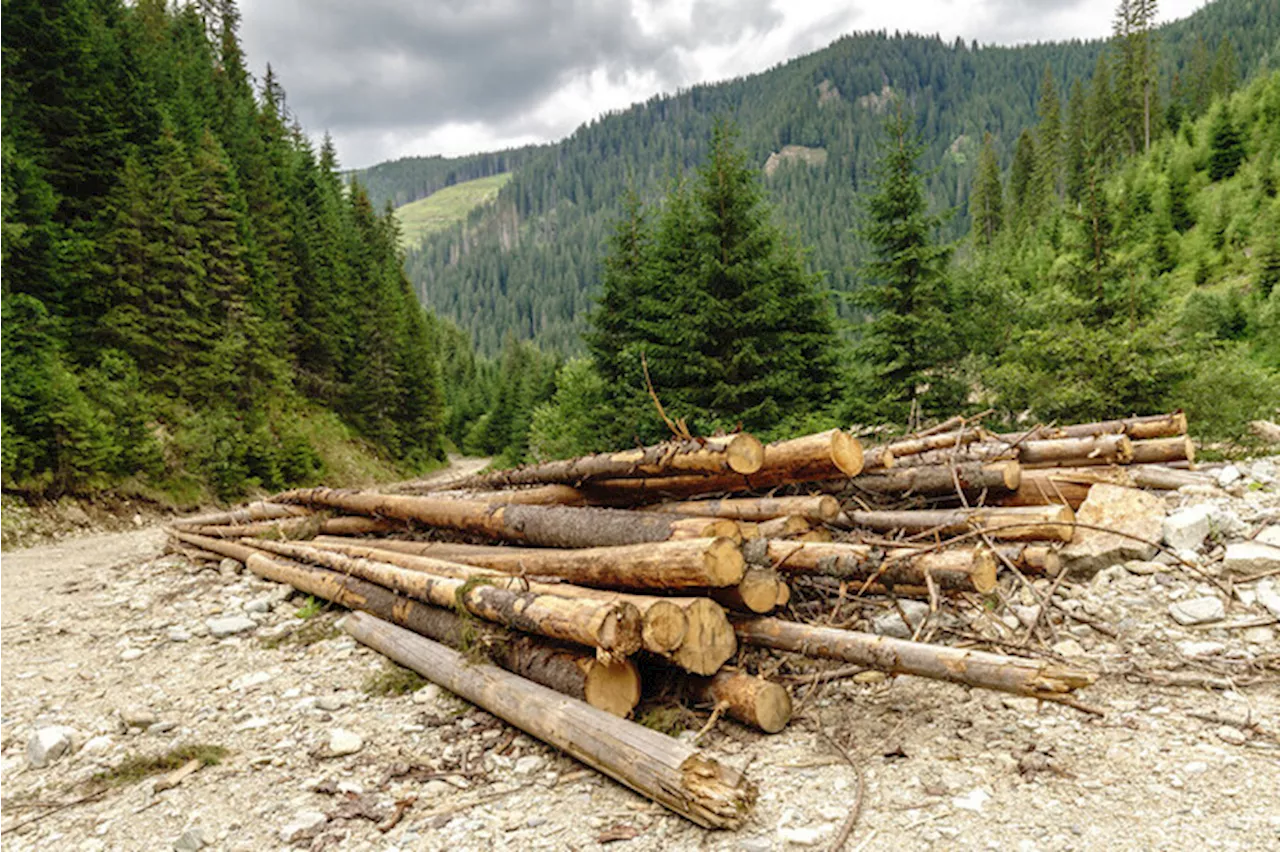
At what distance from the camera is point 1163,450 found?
7742 mm

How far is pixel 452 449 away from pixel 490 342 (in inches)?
4516

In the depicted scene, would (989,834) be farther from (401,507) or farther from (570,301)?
(570,301)

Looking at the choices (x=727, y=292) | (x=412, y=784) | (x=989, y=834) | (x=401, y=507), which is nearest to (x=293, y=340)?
(x=727, y=292)

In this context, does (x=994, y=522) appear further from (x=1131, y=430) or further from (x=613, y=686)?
(x=1131, y=430)

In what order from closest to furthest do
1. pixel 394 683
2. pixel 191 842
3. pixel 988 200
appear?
pixel 191 842 < pixel 394 683 < pixel 988 200

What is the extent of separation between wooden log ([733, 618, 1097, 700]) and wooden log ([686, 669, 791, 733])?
0.34m

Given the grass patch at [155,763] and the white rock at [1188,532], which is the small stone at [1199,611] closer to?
the white rock at [1188,532]

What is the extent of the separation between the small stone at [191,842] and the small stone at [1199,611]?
6.65 meters

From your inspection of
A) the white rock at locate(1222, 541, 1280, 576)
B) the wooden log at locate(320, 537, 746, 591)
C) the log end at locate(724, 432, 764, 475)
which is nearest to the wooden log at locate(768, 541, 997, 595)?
the wooden log at locate(320, 537, 746, 591)

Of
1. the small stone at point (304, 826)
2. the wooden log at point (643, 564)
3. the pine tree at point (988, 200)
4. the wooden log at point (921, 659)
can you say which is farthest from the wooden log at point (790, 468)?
the pine tree at point (988, 200)

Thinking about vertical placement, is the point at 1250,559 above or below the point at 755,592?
below

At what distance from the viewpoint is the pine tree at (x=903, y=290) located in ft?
48.9

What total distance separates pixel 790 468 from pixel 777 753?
254 cm

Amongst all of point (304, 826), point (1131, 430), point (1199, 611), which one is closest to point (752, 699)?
point (304, 826)
